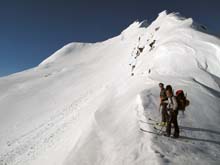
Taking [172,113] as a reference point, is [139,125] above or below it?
below

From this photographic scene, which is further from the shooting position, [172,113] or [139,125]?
[139,125]

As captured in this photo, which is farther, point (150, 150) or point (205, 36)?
point (205, 36)

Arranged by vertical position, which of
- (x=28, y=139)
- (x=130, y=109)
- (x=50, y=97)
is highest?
(x=50, y=97)

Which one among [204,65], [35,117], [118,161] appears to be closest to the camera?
[118,161]

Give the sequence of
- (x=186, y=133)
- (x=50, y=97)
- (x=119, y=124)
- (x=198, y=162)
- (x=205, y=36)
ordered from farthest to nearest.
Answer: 1. (x=50, y=97)
2. (x=205, y=36)
3. (x=119, y=124)
4. (x=186, y=133)
5. (x=198, y=162)

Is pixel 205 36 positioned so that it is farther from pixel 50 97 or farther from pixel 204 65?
pixel 50 97

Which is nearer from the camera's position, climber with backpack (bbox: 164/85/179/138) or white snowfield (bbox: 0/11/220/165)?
white snowfield (bbox: 0/11/220/165)

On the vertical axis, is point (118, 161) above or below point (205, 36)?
below

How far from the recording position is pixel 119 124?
42.0ft

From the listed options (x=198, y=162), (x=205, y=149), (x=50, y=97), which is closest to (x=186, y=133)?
(x=205, y=149)

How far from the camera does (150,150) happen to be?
30.6 ft

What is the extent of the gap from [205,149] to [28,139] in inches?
753

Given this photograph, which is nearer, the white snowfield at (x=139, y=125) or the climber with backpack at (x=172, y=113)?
the white snowfield at (x=139, y=125)

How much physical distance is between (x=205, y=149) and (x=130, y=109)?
471cm
